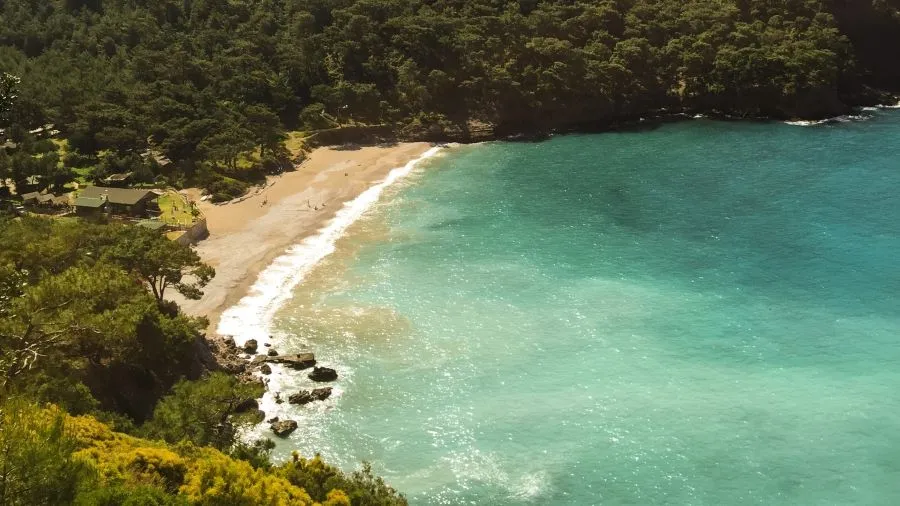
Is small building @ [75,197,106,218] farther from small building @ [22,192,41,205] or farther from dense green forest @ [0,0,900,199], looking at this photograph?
dense green forest @ [0,0,900,199]

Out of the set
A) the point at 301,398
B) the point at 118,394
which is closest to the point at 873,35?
the point at 301,398

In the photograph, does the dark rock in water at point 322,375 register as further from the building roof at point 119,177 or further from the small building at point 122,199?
the building roof at point 119,177

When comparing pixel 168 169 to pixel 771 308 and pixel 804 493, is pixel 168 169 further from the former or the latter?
pixel 804 493

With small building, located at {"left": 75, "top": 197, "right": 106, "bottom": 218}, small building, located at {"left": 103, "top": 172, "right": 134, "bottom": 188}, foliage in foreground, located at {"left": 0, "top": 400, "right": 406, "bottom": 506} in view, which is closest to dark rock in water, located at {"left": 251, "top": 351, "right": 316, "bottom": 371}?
foliage in foreground, located at {"left": 0, "top": 400, "right": 406, "bottom": 506}

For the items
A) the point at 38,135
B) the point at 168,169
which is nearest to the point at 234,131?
the point at 168,169

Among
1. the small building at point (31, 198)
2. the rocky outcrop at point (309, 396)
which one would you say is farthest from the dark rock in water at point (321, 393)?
the small building at point (31, 198)

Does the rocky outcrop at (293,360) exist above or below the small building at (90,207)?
below

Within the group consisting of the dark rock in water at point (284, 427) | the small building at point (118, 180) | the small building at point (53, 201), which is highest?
the small building at point (118, 180)
